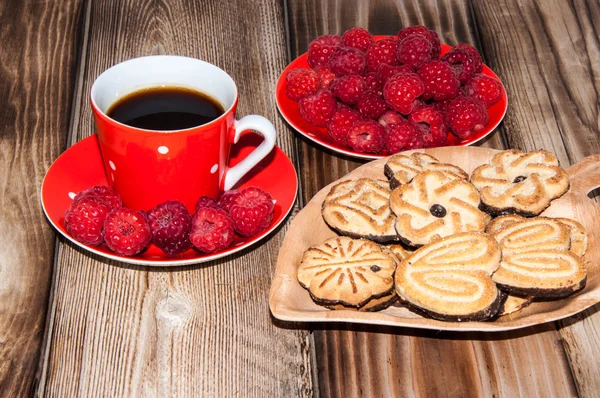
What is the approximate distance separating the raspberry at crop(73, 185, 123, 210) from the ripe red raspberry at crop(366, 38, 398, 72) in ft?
2.10

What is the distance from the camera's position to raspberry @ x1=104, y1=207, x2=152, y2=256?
3.51ft

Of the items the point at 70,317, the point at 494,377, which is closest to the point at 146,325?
the point at 70,317

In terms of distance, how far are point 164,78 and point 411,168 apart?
480mm

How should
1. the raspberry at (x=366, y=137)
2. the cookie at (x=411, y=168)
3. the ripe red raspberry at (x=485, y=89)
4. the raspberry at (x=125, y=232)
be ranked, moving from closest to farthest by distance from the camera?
the raspberry at (x=125, y=232) < the cookie at (x=411, y=168) < the raspberry at (x=366, y=137) < the ripe red raspberry at (x=485, y=89)

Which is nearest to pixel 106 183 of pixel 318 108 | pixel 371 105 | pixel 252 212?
pixel 252 212

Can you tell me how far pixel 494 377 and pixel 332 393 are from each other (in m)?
0.25

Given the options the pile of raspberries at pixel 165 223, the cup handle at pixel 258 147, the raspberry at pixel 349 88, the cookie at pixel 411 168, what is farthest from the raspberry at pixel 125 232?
the raspberry at pixel 349 88

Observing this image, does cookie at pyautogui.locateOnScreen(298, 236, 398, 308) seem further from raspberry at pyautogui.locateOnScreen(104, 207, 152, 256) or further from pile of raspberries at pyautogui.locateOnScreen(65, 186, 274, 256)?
raspberry at pyautogui.locateOnScreen(104, 207, 152, 256)

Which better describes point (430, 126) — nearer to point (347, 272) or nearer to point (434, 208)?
point (434, 208)

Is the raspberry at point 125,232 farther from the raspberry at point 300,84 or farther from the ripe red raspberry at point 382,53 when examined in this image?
the ripe red raspberry at point 382,53

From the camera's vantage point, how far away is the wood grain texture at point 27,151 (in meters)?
1.08

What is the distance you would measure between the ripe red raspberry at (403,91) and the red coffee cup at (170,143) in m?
0.30

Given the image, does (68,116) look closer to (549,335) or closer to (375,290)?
(375,290)

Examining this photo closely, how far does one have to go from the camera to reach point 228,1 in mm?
1851
